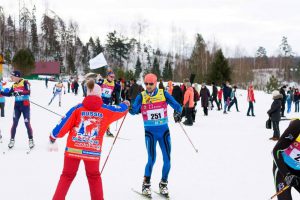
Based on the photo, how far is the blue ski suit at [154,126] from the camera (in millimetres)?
5273

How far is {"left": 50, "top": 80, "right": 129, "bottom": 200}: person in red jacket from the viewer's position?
3.91 meters

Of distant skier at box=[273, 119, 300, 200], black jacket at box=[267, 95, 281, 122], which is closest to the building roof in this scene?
black jacket at box=[267, 95, 281, 122]

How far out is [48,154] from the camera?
8008 mm

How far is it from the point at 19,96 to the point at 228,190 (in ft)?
17.6

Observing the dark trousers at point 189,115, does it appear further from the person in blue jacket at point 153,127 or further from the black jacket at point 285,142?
the black jacket at point 285,142

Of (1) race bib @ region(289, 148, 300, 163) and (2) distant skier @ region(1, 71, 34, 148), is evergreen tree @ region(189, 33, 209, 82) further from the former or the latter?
(1) race bib @ region(289, 148, 300, 163)

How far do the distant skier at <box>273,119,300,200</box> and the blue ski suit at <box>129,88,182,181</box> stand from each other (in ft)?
6.65

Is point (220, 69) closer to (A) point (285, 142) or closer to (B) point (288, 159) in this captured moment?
(B) point (288, 159)

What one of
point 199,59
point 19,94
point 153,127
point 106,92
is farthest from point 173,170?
point 199,59

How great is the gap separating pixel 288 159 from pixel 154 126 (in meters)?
2.31

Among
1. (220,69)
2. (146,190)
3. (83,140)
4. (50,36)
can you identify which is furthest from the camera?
(50,36)

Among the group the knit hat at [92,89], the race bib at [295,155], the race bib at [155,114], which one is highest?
the knit hat at [92,89]

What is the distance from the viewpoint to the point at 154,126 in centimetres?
529

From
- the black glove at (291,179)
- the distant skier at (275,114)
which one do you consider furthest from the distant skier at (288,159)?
the distant skier at (275,114)
